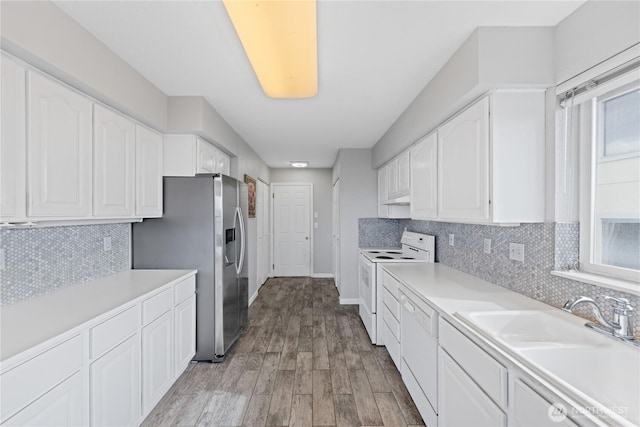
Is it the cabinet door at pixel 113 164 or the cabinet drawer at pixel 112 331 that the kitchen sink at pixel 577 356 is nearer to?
the cabinet drawer at pixel 112 331

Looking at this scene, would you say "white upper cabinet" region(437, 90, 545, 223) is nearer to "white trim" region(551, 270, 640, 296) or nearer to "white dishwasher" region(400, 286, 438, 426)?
"white trim" region(551, 270, 640, 296)

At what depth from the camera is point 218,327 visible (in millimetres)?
2791

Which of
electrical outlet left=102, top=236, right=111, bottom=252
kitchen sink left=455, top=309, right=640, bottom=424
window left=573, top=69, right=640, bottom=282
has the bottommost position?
kitchen sink left=455, top=309, right=640, bottom=424

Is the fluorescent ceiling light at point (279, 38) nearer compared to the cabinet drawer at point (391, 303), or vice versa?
the fluorescent ceiling light at point (279, 38)

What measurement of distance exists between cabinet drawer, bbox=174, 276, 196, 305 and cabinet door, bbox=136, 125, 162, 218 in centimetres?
63

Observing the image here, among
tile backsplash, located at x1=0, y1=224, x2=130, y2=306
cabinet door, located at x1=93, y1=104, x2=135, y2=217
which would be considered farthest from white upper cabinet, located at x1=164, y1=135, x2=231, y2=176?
tile backsplash, located at x1=0, y1=224, x2=130, y2=306

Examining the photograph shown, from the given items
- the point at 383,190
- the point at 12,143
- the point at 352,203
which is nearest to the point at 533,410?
the point at 12,143

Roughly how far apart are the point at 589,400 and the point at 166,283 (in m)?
2.35

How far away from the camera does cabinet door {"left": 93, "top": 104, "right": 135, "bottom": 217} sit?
78.2 inches

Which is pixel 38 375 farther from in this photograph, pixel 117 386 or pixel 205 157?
pixel 205 157

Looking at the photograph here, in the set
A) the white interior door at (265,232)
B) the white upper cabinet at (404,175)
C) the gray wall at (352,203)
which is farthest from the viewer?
the white interior door at (265,232)

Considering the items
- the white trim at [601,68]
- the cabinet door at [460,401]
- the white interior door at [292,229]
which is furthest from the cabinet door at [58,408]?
the white interior door at [292,229]

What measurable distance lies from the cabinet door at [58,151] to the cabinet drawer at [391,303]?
2.33 metres

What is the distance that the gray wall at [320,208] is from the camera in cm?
674
